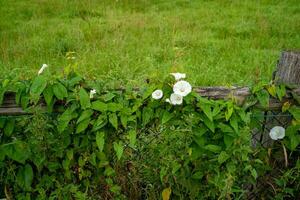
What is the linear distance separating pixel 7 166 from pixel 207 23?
710 centimetres

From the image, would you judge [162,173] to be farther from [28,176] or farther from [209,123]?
[28,176]

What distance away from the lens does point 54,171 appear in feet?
11.4

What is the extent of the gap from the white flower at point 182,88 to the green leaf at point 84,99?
579 mm

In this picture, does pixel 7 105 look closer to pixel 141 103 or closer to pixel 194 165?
pixel 141 103

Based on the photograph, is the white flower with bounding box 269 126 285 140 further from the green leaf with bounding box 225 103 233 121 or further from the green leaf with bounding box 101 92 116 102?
the green leaf with bounding box 101 92 116 102

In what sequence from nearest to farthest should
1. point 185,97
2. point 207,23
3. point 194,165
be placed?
A: 1. point 185,97
2. point 194,165
3. point 207,23

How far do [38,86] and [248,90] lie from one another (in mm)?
1418

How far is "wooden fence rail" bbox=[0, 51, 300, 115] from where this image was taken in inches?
131

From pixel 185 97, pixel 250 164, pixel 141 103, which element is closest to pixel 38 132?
pixel 141 103

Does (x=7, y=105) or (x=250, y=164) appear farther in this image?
(x=250, y=164)

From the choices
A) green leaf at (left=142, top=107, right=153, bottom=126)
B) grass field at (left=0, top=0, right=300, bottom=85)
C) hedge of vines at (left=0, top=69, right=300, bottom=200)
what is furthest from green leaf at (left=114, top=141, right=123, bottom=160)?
grass field at (left=0, top=0, right=300, bottom=85)

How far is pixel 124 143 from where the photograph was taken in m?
3.60

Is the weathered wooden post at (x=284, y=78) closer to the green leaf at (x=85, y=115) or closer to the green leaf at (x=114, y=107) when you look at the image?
the green leaf at (x=114, y=107)

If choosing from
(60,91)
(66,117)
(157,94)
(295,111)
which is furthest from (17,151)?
(295,111)
